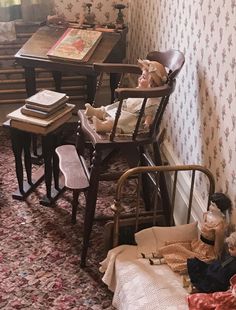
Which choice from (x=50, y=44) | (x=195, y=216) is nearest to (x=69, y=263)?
(x=195, y=216)

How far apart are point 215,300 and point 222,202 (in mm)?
428

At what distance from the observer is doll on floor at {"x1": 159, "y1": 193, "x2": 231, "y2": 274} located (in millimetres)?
1873

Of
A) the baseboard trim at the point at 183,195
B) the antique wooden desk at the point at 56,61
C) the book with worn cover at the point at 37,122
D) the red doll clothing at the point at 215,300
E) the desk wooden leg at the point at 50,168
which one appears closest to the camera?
the red doll clothing at the point at 215,300

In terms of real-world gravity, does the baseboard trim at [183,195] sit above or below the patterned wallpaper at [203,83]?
below

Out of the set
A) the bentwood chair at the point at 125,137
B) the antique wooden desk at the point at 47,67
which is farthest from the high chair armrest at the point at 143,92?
the antique wooden desk at the point at 47,67

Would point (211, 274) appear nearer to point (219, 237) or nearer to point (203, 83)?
point (219, 237)

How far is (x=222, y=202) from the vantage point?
189 centimetres

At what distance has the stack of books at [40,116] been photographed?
2.38 metres

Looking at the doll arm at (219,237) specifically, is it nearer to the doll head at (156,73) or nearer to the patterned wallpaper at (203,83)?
the patterned wallpaper at (203,83)

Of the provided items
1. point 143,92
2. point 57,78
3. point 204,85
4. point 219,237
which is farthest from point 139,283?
point 57,78

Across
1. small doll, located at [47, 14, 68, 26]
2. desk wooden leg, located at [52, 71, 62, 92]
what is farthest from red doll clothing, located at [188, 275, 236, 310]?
small doll, located at [47, 14, 68, 26]

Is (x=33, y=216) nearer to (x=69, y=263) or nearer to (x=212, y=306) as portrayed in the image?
(x=69, y=263)

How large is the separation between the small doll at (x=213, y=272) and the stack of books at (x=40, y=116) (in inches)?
39.8

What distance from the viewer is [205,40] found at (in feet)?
6.89
